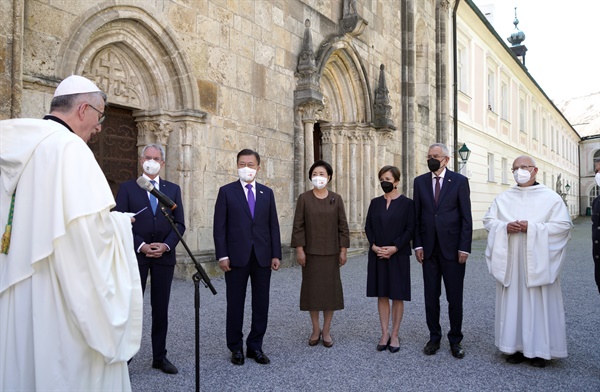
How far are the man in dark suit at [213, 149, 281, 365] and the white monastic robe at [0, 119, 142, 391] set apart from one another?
2367 mm

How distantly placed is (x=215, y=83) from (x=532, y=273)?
581 centimetres

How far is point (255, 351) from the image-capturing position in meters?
4.56

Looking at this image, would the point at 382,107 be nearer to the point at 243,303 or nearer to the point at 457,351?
Result: the point at 457,351

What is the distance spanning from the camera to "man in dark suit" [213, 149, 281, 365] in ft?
15.0

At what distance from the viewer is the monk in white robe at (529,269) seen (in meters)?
4.46

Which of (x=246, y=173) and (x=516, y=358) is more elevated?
(x=246, y=173)

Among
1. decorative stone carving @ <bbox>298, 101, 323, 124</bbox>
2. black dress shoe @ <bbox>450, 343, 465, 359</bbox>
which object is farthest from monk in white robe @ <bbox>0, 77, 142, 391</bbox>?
decorative stone carving @ <bbox>298, 101, 323, 124</bbox>

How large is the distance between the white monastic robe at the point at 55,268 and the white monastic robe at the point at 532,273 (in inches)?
139

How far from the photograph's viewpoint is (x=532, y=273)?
450 centimetres

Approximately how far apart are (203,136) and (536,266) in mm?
5411

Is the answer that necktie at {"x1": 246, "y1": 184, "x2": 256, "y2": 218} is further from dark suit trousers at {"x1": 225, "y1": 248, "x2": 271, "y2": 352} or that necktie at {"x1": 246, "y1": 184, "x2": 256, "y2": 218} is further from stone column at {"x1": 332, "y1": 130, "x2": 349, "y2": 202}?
stone column at {"x1": 332, "y1": 130, "x2": 349, "y2": 202}

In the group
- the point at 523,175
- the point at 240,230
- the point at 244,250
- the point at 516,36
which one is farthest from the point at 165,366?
the point at 516,36

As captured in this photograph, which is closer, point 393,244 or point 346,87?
point 393,244

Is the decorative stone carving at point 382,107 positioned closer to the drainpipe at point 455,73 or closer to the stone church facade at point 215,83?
the stone church facade at point 215,83
